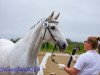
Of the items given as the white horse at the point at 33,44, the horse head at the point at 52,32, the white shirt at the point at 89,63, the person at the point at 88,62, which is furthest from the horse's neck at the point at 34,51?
the white shirt at the point at 89,63

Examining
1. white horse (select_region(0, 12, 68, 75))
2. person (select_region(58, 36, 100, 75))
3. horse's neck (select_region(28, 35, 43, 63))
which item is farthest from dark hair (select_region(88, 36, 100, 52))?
horse's neck (select_region(28, 35, 43, 63))

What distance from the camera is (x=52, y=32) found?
7711 millimetres

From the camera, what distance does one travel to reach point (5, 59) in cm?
831

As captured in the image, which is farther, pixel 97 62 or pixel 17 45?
pixel 17 45

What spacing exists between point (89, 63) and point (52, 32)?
6.16 ft

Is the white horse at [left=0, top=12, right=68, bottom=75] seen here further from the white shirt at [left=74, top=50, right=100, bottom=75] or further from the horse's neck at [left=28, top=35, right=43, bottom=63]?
the white shirt at [left=74, top=50, right=100, bottom=75]

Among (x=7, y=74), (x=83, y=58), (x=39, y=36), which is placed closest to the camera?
(x=83, y=58)

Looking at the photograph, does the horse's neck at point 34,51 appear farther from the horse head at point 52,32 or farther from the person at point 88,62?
the person at point 88,62

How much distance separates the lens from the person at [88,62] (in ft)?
19.5

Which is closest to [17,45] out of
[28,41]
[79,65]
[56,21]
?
[28,41]

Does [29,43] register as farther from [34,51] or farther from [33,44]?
[34,51]

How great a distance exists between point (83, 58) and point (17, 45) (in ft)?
7.85

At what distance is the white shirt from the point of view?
19.5ft

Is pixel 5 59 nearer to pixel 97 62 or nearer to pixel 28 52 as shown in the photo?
pixel 28 52
